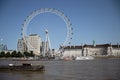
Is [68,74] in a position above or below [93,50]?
below

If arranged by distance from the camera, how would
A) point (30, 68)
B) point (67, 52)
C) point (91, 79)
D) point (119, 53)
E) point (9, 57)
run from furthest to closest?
point (67, 52) → point (119, 53) → point (9, 57) → point (30, 68) → point (91, 79)

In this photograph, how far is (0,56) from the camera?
5591 inches

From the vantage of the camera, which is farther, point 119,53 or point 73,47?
point 73,47

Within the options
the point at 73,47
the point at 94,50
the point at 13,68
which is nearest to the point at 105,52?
the point at 94,50

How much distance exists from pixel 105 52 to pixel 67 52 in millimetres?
28429

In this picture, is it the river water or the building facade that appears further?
the building facade

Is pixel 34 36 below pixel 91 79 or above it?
above

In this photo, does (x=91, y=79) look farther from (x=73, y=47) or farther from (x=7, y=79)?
(x=73, y=47)

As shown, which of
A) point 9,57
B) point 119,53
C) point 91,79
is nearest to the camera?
point 91,79

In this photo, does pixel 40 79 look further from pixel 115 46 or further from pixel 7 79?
pixel 115 46

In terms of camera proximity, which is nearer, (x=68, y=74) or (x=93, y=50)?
(x=68, y=74)

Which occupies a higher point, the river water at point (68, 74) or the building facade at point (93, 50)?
the building facade at point (93, 50)

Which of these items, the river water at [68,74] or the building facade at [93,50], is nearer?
the river water at [68,74]

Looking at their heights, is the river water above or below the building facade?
below
